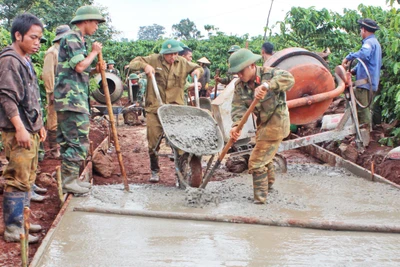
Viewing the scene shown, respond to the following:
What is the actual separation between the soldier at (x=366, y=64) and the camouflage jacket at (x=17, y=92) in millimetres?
4999

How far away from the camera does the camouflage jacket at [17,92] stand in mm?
3701

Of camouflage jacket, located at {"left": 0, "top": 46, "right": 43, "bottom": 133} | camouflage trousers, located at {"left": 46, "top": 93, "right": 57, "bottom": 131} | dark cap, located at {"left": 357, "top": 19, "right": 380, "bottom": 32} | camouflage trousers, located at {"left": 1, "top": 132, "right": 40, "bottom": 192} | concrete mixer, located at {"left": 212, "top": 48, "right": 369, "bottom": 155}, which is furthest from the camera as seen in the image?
dark cap, located at {"left": 357, "top": 19, "right": 380, "bottom": 32}

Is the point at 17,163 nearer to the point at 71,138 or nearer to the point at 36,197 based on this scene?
the point at 71,138

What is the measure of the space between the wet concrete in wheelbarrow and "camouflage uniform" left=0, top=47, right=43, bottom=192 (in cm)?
56

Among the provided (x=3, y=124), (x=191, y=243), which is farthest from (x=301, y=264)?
(x=3, y=124)

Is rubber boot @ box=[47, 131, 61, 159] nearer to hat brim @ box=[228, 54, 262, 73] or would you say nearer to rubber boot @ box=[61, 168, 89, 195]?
rubber boot @ box=[61, 168, 89, 195]

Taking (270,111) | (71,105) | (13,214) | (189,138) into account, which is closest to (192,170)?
(189,138)

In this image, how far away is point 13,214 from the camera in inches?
154

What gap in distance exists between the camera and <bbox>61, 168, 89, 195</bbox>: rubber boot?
4977mm

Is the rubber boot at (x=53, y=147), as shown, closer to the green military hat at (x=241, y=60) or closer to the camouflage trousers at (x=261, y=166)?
the camouflage trousers at (x=261, y=166)

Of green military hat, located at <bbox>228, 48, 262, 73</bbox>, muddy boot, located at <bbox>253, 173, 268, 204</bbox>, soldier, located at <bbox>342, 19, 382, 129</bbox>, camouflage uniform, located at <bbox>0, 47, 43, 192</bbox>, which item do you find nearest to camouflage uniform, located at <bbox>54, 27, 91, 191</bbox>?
camouflage uniform, located at <bbox>0, 47, 43, 192</bbox>

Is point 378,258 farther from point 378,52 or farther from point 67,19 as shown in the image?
point 67,19

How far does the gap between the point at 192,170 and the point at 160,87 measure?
1.35m

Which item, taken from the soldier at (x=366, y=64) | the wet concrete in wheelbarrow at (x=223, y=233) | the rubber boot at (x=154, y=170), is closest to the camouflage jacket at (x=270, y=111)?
the wet concrete in wheelbarrow at (x=223, y=233)
